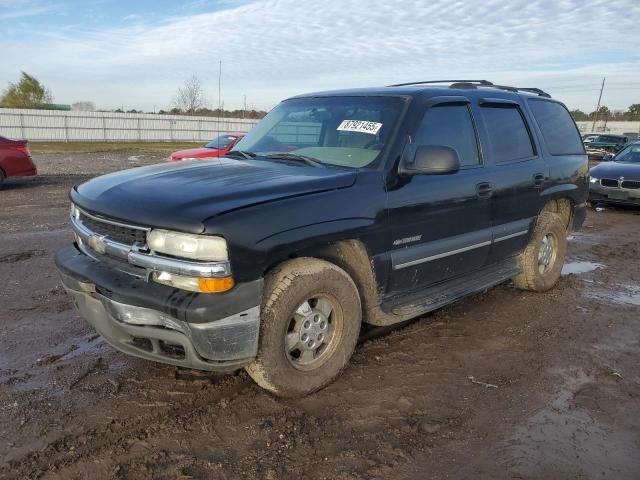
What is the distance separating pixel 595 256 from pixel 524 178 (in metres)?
3.34

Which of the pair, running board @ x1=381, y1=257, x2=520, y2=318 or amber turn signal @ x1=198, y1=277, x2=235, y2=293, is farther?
running board @ x1=381, y1=257, x2=520, y2=318

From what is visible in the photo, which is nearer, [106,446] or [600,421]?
[106,446]

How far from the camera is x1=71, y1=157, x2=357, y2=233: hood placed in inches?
110

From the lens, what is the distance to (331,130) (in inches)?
159

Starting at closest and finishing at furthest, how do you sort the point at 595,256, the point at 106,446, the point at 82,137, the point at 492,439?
the point at 106,446
the point at 492,439
the point at 595,256
the point at 82,137

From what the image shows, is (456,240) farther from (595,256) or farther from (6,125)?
(6,125)

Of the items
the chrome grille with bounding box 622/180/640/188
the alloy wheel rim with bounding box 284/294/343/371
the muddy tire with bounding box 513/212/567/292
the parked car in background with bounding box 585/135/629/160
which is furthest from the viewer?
the parked car in background with bounding box 585/135/629/160

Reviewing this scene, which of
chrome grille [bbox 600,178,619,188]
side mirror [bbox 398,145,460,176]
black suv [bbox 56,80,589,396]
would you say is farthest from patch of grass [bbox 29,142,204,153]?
side mirror [bbox 398,145,460,176]

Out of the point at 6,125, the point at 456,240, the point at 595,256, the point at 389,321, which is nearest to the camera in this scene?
the point at 389,321

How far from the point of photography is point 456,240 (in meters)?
4.12

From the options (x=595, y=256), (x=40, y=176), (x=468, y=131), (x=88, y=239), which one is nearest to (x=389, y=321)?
(x=468, y=131)

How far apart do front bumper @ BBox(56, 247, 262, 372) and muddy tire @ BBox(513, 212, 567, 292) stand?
135 inches

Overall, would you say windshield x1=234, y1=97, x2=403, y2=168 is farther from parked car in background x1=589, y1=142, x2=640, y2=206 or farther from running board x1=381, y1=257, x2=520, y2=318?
parked car in background x1=589, y1=142, x2=640, y2=206

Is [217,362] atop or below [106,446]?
atop
